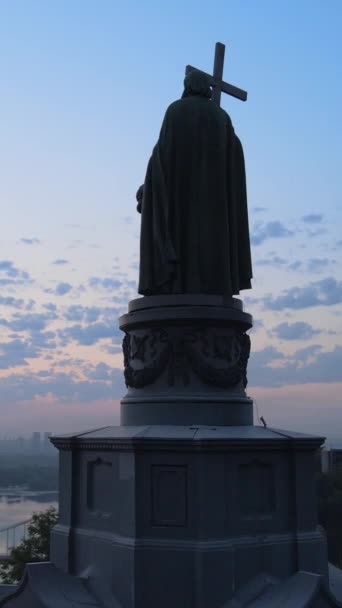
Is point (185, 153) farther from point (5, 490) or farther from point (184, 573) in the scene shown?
point (5, 490)

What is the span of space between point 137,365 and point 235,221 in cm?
245

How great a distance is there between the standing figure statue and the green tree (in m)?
13.0

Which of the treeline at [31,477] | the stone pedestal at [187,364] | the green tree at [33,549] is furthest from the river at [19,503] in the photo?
the stone pedestal at [187,364]

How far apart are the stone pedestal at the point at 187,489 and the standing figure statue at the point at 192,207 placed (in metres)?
0.45

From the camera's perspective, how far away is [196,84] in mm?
9609

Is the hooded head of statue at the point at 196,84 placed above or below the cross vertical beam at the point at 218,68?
below

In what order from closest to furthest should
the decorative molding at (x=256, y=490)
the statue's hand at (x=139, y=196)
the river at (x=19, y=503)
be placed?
1. the decorative molding at (x=256, y=490)
2. the statue's hand at (x=139, y=196)
3. the river at (x=19, y=503)

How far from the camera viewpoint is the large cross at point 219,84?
10.5 meters

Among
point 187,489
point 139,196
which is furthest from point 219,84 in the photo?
point 187,489

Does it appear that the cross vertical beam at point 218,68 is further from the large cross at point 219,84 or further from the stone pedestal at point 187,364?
the stone pedestal at point 187,364

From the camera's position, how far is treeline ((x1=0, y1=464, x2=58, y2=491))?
4471 inches

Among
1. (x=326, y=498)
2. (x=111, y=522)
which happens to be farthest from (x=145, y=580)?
(x=326, y=498)

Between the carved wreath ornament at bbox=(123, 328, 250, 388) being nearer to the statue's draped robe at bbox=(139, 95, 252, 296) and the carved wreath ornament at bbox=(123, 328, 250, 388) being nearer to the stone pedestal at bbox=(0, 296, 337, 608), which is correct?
the stone pedestal at bbox=(0, 296, 337, 608)

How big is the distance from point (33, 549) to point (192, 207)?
Result: 14.5 metres
